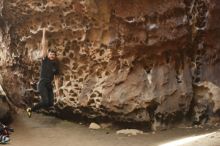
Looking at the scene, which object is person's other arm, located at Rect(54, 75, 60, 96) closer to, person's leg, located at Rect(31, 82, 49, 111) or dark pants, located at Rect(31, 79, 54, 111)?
dark pants, located at Rect(31, 79, 54, 111)

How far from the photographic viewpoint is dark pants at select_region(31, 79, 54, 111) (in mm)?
9805

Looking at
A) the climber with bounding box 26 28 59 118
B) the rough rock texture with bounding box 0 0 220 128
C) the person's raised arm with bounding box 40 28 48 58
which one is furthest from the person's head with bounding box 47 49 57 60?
the rough rock texture with bounding box 0 0 220 128

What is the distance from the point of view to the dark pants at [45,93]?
9805mm

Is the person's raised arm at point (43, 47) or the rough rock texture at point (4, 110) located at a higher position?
the person's raised arm at point (43, 47)

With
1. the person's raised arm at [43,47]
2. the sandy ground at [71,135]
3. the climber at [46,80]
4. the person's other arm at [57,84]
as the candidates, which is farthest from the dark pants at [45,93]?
the person's raised arm at [43,47]

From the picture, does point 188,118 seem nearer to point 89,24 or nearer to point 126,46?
point 126,46

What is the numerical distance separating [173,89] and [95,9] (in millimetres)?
2528

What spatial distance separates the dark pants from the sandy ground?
1.64 ft

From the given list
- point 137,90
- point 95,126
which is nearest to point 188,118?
point 137,90

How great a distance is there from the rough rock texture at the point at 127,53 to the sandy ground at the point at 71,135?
1.38 ft

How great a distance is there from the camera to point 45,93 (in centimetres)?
990

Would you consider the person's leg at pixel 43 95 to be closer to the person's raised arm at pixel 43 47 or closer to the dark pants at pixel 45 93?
the dark pants at pixel 45 93

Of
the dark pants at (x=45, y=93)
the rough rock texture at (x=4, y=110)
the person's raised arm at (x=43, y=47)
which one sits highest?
the person's raised arm at (x=43, y=47)

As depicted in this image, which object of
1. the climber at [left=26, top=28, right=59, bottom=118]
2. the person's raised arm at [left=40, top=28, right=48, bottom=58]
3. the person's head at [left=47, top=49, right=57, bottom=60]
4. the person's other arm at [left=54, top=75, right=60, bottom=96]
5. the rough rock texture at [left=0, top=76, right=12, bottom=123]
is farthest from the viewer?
the person's other arm at [left=54, top=75, right=60, bottom=96]
